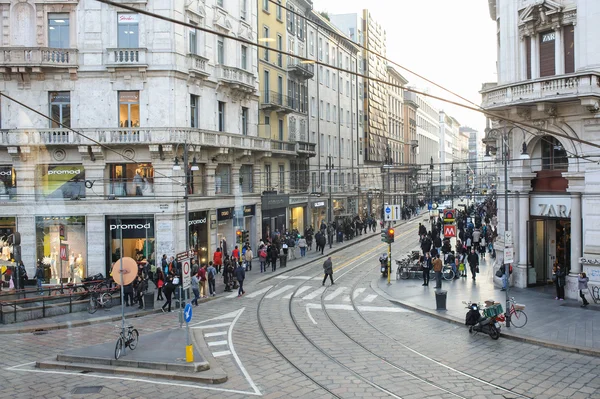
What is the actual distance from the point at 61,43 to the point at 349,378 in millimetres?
26396

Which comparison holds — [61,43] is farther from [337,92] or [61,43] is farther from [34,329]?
[337,92]

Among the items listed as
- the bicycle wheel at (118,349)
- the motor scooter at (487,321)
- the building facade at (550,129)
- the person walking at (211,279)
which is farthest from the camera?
the person walking at (211,279)

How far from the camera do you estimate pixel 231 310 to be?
78.8 feet

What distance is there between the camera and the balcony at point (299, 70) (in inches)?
2032

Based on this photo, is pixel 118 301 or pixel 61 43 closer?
pixel 118 301

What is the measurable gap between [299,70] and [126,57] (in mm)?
23084

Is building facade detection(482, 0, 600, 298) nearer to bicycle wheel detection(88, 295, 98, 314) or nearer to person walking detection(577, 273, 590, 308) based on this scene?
person walking detection(577, 273, 590, 308)

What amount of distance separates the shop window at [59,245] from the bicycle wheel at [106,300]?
291 inches

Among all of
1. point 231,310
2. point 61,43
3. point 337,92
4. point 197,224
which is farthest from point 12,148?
point 337,92

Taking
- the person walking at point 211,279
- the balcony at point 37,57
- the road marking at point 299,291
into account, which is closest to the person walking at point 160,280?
the person walking at point 211,279

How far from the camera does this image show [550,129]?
81.5ft

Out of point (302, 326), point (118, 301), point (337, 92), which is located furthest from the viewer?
point (337, 92)

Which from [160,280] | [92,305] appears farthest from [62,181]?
[92,305]

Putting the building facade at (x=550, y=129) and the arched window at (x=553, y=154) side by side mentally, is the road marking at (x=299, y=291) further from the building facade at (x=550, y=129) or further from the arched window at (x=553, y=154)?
the arched window at (x=553, y=154)
